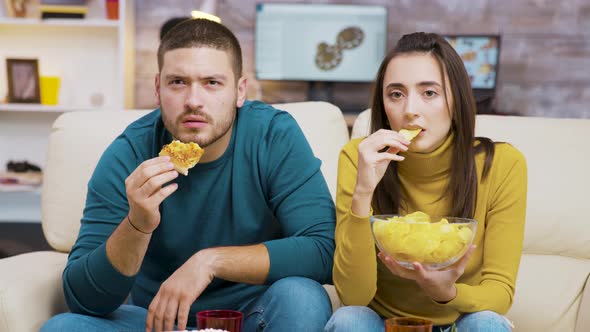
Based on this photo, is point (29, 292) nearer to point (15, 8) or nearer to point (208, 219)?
point (208, 219)

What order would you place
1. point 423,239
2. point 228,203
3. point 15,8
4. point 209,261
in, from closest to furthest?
point 423,239 < point 209,261 < point 228,203 < point 15,8

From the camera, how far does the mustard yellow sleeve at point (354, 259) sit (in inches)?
66.7

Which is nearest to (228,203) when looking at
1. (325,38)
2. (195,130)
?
(195,130)

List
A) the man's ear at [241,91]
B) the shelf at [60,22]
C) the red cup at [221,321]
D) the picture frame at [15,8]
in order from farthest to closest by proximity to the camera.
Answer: the picture frame at [15,8], the shelf at [60,22], the man's ear at [241,91], the red cup at [221,321]

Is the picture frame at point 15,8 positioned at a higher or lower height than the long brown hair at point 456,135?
higher

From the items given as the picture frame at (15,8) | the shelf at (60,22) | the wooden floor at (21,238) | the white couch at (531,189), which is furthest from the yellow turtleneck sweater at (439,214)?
the picture frame at (15,8)

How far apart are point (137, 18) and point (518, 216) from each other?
3.86m

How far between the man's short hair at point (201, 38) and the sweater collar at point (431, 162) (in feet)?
1.57

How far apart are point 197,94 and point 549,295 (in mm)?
1108

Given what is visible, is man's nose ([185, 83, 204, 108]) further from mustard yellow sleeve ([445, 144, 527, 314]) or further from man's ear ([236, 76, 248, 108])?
mustard yellow sleeve ([445, 144, 527, 314])

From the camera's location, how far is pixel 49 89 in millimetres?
4832

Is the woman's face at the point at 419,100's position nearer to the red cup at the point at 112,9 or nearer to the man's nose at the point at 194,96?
the man's nose at the point at 194,96

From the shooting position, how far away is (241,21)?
201 inches

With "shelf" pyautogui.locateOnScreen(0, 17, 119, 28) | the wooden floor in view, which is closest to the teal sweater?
the wooden floor
